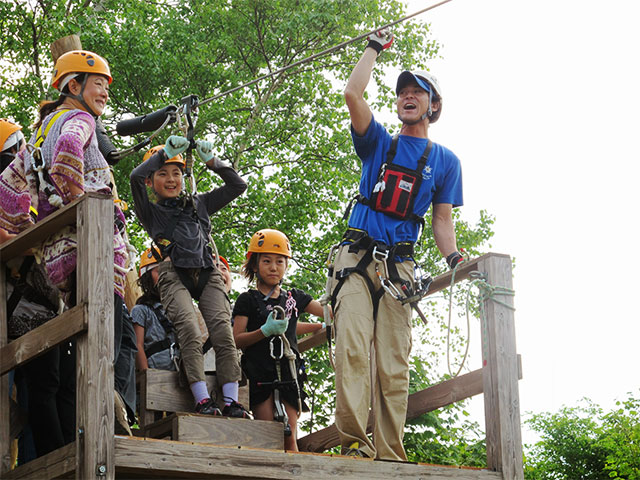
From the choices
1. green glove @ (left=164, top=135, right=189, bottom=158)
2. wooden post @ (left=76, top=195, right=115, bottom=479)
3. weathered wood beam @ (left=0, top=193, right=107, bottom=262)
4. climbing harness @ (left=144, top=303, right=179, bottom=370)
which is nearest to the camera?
wooden post @ (left=76, top=195, right=115, bottom=479)

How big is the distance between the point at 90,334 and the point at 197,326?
158 cm

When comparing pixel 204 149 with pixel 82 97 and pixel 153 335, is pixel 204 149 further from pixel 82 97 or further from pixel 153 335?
pixel 153 335

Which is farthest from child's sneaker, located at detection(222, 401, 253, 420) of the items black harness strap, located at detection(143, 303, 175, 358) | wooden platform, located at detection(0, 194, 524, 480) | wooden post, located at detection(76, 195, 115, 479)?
wooden post, located at detection(76, 195, 115, 479)

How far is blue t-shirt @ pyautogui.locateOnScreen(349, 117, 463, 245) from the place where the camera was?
604 cm

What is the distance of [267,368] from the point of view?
266 inches

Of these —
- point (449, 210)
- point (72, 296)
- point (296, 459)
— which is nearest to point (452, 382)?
point (449, 210)

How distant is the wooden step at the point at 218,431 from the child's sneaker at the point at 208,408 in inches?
8.7

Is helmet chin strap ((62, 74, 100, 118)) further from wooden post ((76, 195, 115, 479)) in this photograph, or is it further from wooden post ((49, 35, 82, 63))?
wooden post ((49, 35, 82, 63))

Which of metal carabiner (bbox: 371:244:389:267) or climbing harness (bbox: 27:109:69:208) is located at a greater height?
climbing harness (bbox: 27:109:69:208)

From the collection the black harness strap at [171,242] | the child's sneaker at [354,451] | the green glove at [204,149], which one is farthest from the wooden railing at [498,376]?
the green glove at [204,149]

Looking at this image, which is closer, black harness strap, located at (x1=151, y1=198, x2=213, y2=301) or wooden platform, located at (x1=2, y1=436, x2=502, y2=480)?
wooden platform, located at (x1=2, y1=436, x2=502, y2=480)

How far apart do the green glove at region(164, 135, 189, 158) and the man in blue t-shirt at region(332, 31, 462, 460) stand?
1190 millimetres

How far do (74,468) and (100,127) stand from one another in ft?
8.78

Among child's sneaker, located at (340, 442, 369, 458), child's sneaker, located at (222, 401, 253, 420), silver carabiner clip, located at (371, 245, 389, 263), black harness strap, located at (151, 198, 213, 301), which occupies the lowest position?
child's sneaker, located at (340, 442, 369, 458)
